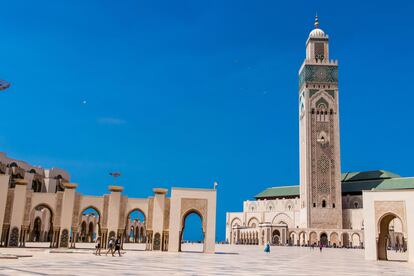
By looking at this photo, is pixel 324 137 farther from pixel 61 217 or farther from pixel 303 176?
pixel 61 217

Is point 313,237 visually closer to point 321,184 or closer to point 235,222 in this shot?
point 321,184

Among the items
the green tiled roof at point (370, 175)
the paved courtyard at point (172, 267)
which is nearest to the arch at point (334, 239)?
the green tiled roof at point (370, 175)

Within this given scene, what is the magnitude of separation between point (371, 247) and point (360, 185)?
41.5 meters

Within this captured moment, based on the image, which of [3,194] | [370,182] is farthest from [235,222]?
[3,194]

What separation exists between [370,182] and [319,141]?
1045cm

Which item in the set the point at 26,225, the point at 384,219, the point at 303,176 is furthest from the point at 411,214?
the point at 303,176

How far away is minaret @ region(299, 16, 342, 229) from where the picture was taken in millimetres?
54312

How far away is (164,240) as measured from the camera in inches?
948

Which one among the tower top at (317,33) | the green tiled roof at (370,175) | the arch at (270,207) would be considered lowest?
the arch at (270,207)

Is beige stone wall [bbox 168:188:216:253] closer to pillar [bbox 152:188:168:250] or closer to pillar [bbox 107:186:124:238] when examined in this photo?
pillar [bbox 152:188:168:250]

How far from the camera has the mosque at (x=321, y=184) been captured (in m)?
52.7

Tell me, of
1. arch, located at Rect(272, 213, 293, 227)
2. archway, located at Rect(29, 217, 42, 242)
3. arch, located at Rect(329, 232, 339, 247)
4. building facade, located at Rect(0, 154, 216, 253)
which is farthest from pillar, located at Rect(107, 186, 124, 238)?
arch, located at Rect(272, 213, 293, 227)

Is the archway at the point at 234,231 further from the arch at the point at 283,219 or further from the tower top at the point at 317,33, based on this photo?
the tower top at the point at 317,33

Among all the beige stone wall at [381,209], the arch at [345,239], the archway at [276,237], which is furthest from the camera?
the archway at [276,237]
